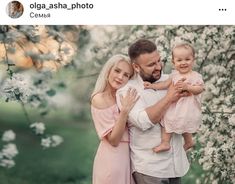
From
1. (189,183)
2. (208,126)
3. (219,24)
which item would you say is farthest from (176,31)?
(189,183)

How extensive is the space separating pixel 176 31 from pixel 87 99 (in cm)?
45

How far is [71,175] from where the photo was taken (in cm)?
277

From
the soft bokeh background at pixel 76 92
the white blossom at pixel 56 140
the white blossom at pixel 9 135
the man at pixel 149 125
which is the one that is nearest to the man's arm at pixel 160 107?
the man at pixel 149 125

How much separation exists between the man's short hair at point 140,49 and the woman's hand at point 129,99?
127mm

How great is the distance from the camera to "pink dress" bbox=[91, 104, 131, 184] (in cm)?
274

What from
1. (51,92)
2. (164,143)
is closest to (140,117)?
(164,143)

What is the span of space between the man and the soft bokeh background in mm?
44

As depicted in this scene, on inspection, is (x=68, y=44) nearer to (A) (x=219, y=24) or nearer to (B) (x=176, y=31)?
(B) (x=176, y=31)

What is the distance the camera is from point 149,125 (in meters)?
2.73

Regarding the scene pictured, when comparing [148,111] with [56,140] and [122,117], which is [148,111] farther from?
[56,140]
